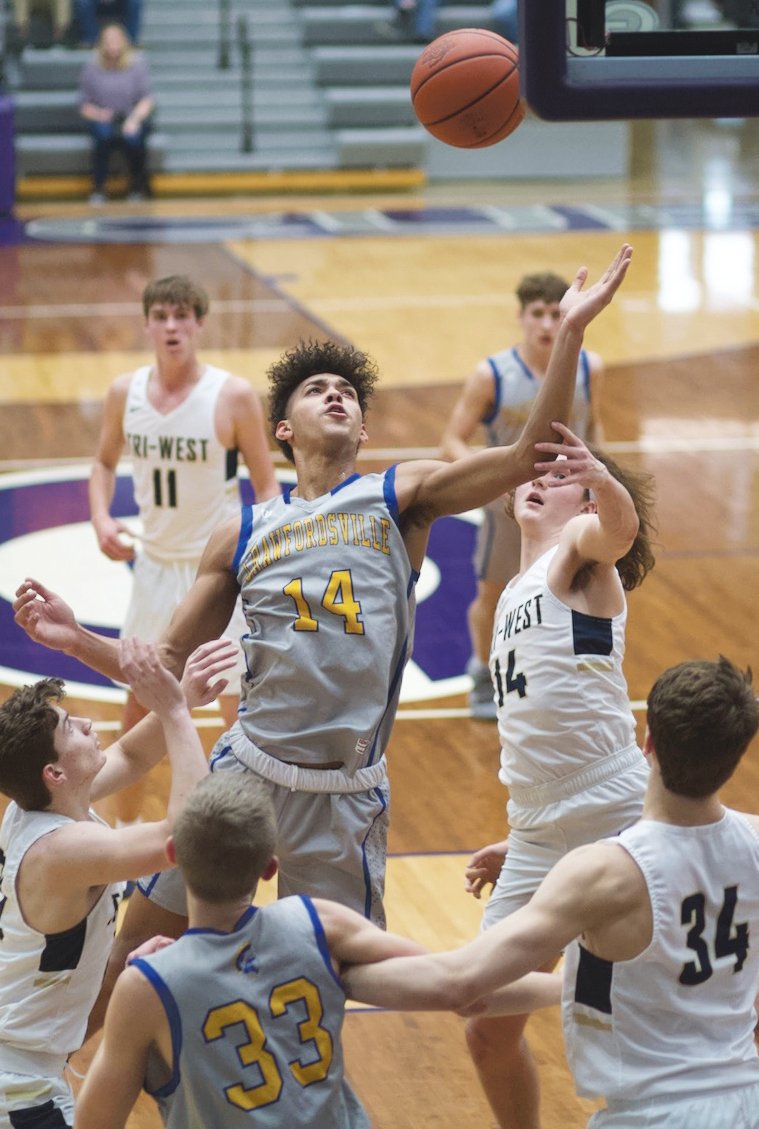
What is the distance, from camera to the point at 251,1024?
9.90 ft

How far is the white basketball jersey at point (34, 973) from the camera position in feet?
12.5

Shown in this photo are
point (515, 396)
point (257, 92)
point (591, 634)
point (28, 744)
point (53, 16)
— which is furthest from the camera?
point (257, 92)

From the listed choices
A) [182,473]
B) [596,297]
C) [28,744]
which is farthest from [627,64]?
[182,473]

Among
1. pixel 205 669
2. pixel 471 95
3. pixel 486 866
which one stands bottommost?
pixel 486 866

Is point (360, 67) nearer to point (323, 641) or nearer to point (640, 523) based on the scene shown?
point (640, 523)

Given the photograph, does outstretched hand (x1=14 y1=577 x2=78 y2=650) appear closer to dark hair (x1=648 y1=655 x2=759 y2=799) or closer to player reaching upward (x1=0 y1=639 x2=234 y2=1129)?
player reaching upward (x1=0 y1=639 x2=234 y2=1129)

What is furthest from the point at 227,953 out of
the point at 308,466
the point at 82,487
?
the point at 82,487

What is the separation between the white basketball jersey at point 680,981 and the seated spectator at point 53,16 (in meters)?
21.1

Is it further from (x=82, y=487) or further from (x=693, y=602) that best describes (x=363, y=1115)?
(x=82, y=487)

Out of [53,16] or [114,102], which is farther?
[53,16]

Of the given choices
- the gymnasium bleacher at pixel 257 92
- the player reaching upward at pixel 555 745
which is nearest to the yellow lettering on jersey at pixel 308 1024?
the player reaching upward at pixel 555 745

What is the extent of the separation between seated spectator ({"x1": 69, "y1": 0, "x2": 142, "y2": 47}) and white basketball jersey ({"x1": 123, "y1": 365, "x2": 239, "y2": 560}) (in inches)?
673

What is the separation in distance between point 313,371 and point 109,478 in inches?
112

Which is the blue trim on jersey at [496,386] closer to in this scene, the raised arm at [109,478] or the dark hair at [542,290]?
the dark hair at [542,290]
